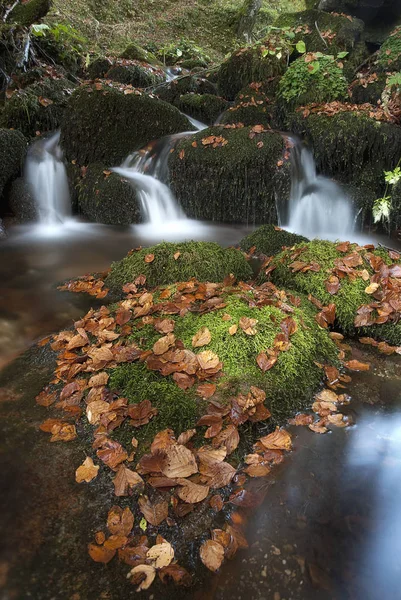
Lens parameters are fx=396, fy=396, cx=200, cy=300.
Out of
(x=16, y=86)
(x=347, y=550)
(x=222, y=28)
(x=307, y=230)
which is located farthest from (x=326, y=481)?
(x=222, y=28)

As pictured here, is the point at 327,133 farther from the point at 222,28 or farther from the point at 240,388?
the point at 222,28

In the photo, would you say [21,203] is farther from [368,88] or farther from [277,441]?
[368,88]

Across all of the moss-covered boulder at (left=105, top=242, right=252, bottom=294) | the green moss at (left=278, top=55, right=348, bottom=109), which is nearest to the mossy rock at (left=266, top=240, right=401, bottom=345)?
the moss-covered boulder at (left=105, top=242, right=252, bottom=294)

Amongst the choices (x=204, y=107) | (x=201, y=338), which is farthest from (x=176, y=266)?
(x=204, y=107)

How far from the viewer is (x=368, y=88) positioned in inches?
365

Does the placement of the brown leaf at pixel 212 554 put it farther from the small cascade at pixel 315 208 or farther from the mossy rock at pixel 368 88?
the mossy rock at pixel 368 88

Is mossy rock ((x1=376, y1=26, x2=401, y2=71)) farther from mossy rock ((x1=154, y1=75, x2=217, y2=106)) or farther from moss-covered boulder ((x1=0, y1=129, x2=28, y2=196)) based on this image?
moss-covered boulder ((x1=0, y1=129, x2=28, y2=196))

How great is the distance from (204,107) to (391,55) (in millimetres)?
4873

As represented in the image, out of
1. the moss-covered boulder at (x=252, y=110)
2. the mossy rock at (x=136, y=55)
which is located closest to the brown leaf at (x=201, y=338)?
the moss-covered boulder at (x=252, y=110)

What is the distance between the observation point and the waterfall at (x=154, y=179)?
7.95m

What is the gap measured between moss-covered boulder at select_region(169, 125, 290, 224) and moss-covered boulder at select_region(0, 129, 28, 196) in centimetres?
306

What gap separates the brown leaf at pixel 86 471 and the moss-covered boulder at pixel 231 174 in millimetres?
6374

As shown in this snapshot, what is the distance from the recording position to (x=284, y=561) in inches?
72.3

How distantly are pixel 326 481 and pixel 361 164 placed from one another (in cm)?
699
